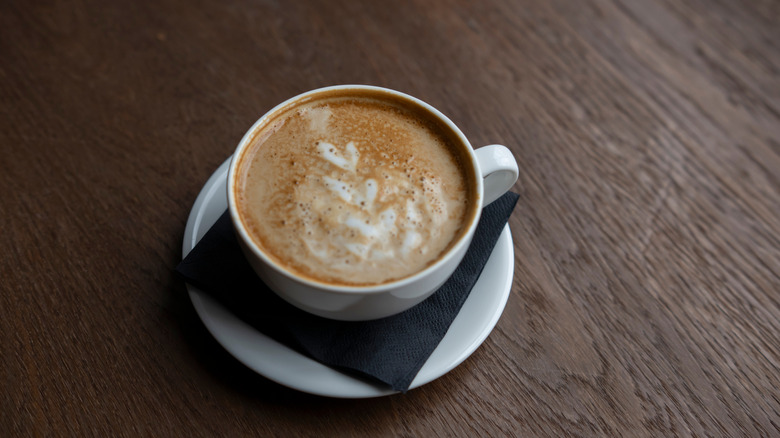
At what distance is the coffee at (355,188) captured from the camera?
852 millimetres

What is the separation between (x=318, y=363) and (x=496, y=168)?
390 millimetres

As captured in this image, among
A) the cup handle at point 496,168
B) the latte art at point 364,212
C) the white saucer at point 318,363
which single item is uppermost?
the cup handle at point 496,168

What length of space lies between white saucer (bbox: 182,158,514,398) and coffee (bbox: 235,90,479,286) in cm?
14

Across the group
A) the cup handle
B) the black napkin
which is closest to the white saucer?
the black napkin

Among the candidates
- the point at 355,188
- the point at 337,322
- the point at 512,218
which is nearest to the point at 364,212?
the point at 355,188

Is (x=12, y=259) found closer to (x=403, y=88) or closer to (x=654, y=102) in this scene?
(x=403, y=88)

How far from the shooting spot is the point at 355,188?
0.91 metres

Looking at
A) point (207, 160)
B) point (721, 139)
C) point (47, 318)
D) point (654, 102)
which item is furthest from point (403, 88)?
point (47, 318)

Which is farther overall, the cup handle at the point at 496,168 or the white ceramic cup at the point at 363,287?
the cup handle at the point at 496,168

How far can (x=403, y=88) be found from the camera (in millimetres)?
1315

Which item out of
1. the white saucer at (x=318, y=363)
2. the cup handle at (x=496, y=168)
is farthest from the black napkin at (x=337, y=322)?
the cup handle at (x=496, y=168)

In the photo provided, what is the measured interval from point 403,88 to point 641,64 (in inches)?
22.5

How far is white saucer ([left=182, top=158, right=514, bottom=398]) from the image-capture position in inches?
34.3

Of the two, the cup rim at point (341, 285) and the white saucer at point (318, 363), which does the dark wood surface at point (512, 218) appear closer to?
the white saucer at point (318, 363)
